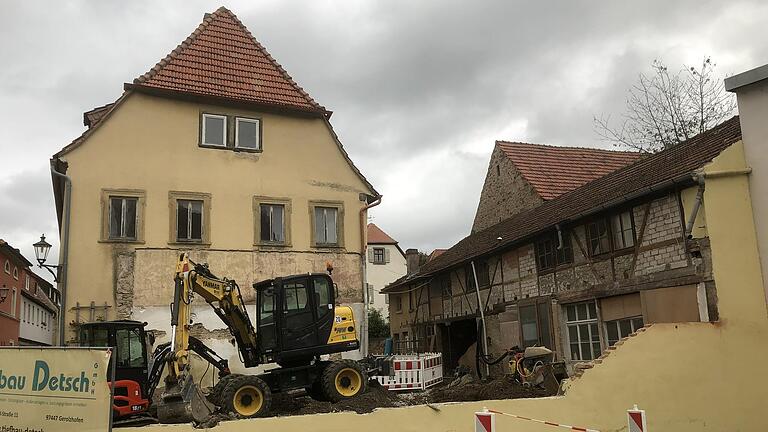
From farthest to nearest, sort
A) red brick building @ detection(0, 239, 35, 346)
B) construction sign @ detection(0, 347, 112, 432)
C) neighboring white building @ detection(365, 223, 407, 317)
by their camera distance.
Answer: neighboring white building @ detection(365, 223, 407, 317) < red brick building @ detection(0, 239, 35, 346) < construction sign @ detection(0, 347, 112, 432)

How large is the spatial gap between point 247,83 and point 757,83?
13.2 meters

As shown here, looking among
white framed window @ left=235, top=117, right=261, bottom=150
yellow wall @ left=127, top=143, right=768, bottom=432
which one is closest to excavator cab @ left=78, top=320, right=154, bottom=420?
yellow wall @ left=127, top=143, right=768, bottom=432

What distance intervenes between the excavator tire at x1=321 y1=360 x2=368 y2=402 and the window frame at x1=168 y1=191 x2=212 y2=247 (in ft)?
20.9

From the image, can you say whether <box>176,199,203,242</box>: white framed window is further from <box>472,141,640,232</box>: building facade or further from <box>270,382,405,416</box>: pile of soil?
<box>472,141,640,232</box>: building facade

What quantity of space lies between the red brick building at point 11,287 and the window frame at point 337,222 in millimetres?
14413

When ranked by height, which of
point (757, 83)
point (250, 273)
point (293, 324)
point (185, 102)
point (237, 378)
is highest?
point (185, 102)

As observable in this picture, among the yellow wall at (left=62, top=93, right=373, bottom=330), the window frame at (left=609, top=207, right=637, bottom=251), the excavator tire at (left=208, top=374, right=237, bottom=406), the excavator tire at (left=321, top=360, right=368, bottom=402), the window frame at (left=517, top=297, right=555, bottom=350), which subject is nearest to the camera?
the excavator tire at (left=208, top=374, right=237, bottom=406)

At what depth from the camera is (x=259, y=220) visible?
59.4 ft

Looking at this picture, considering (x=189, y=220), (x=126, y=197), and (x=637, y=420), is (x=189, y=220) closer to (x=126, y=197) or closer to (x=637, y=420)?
(x=126, y=197)

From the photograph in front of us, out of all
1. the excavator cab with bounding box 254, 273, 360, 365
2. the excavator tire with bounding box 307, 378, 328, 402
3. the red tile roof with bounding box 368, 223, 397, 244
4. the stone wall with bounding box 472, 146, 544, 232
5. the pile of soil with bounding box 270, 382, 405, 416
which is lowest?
the pile of soil with bounding box 270, 382, 405, 416

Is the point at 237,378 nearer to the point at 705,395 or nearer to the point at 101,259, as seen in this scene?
the point at 101,259

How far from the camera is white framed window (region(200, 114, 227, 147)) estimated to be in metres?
18.1

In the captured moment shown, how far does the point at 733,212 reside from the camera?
43.1 ft

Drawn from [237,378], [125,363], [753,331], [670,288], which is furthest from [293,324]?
[753,331]
